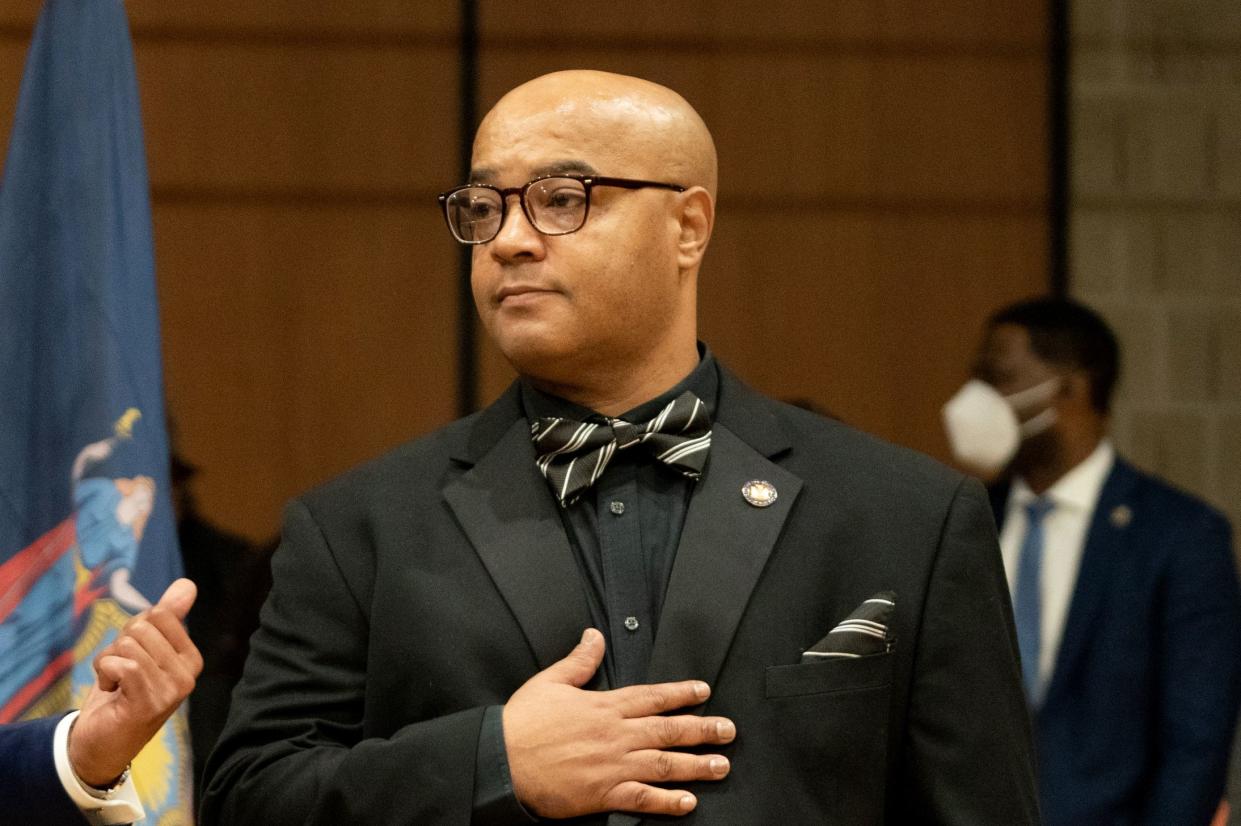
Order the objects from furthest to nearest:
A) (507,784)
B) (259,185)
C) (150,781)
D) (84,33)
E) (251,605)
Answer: (259,185), (251,605), (84,33), (150,781), (507,784)

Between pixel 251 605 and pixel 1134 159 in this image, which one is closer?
pixel 251 605

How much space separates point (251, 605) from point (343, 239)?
1.64m

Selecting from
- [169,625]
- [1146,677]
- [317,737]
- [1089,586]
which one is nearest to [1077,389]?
[1089,586]

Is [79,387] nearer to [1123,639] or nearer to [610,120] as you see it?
[610,120]

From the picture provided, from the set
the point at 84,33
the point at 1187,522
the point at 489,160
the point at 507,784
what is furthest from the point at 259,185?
the point at 507,784

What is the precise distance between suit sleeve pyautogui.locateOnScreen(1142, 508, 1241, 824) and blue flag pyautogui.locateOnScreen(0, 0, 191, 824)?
1.87 meters

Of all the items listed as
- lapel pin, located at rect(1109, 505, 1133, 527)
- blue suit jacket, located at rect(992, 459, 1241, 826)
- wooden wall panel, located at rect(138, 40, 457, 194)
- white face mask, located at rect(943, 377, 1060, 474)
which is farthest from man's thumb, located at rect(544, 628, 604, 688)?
wooden wall panel, located at rect(138, 40, 457, 194)

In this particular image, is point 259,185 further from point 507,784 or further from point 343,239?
point 507,784

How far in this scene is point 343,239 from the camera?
4820 millimetres

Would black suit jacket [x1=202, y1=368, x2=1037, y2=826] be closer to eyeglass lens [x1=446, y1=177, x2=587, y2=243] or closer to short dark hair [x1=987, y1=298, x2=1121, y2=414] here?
eyeglass lens [x1=446, y1=177, x2=587, y2=243]

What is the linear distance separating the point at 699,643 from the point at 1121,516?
1.93 metres

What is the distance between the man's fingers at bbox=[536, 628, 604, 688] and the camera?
1.93m

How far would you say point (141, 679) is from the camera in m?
1.94

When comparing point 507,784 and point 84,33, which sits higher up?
point 84,33
